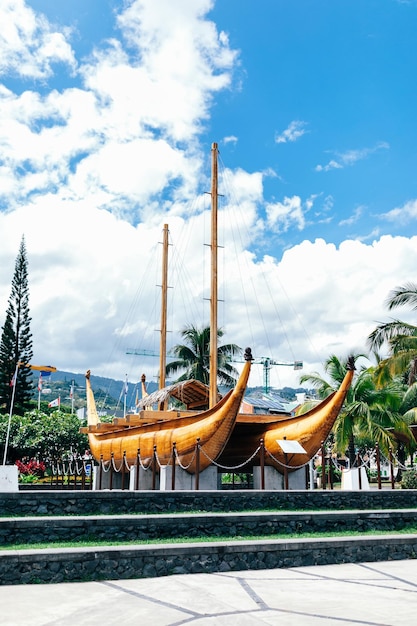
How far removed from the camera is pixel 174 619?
5285 millimetres

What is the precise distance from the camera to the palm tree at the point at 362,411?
22.2 metres

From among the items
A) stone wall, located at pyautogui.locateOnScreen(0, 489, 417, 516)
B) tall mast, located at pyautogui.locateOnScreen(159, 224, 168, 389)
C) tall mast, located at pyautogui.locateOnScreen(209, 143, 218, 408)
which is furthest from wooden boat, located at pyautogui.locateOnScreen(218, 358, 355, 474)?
tall mast, located at pyautogui.locateOnScreen(159, 224, 168, 389)

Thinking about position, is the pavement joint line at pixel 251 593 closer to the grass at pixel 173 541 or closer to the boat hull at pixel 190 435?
the grass at pixel 173 541

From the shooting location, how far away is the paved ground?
17.3 ft

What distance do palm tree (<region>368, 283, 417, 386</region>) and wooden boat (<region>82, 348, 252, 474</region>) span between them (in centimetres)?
825

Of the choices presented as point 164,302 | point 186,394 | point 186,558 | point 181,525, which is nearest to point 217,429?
point 181,525

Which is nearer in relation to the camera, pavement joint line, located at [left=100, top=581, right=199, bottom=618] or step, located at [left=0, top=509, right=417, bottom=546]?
pavement joint line, located at [left=100, top=581, right=199, bottom=618]

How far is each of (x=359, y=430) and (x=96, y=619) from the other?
1857cm

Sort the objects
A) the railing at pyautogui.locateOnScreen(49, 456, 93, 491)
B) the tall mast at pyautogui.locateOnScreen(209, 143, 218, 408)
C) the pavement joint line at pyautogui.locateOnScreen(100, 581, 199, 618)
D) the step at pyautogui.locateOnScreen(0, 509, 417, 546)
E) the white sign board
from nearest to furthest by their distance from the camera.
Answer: the pavement joint line at pyautogui.locateOnScreen(100, 581, 199, 618), the step at pyautogui.locateOnScreen(0, 509, 417, 546), the white sign board, the tall mast at pyautogui.locateOnScreen(209, 143, 218, 408), the railing at pyautogui.locateOnScreen(49, 456, 93, 491)

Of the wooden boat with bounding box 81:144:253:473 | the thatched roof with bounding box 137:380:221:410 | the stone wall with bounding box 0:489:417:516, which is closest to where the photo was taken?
the stone wall with bounding box 0:489:417:516

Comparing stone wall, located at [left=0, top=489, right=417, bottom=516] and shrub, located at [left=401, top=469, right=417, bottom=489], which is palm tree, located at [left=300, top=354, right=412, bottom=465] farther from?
stone wall, located at [left=0, top=489, right=417, bottom=516]

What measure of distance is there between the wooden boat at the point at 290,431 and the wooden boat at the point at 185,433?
132cm

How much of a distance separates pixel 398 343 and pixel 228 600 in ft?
54.7

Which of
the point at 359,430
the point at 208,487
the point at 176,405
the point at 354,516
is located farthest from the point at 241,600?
the point at 176,405
